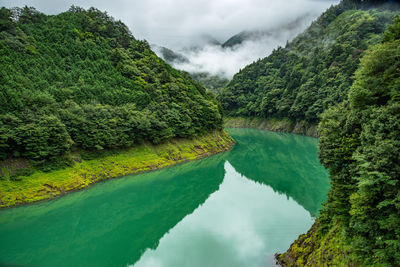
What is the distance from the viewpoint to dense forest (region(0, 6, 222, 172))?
1038 inches

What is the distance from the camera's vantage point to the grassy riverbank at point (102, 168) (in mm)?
23547

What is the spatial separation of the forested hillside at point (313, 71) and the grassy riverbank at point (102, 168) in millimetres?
44525

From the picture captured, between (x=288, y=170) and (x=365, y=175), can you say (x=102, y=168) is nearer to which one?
(x=288, y=170)

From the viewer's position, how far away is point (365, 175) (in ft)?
26.8

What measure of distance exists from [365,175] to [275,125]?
302ft

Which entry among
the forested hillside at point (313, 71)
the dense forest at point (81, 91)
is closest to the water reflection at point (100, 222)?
the dense forest at point (81, 91)

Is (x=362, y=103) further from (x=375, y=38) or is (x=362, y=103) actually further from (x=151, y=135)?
(x=375, y=38)

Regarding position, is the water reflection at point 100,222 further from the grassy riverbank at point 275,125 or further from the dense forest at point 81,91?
the grassy riverbank at point 275,125

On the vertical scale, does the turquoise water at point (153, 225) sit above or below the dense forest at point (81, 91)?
below

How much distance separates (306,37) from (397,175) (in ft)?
496

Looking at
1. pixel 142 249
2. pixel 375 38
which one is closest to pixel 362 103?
pixel 142 249

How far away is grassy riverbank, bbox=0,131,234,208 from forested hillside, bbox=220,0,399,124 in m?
44.5

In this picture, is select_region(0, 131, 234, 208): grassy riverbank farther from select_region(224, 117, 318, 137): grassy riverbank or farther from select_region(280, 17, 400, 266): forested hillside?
select_region(224, 117, 318, 137): grassy riverbank

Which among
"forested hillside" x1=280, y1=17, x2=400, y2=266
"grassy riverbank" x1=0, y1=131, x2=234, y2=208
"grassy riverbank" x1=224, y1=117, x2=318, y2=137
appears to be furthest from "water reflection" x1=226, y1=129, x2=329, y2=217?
"grassy riverbank" x1=224, y1=117, x2=318, y2=137
